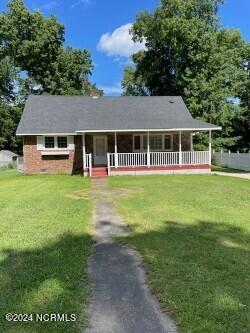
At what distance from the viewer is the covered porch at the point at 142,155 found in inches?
904

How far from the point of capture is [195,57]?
3497 centimetres

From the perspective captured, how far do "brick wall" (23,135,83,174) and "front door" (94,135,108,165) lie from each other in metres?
0.94

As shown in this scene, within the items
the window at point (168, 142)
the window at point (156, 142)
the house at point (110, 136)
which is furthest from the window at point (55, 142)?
the window at point (168, 142)

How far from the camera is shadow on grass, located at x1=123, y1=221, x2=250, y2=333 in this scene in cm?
409

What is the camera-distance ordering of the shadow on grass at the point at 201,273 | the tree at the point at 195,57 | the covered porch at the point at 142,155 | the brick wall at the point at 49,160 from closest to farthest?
the shadow on grass at the point at 201,273
the covered porch at the point at 142,155
the brick wall at the point at 49,160
the tree at the point at 195,57

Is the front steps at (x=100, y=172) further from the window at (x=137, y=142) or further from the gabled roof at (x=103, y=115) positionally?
the window at (x=137, y=142)

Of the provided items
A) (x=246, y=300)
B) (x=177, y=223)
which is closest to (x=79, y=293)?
(x=246, y=300)

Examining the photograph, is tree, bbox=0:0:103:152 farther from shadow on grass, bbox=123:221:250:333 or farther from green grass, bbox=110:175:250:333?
shadow on grass, bbox=123:221:250:333

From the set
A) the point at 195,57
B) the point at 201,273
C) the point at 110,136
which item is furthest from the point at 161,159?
the point at 201,273

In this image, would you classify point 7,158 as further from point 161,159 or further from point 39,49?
point 161,159

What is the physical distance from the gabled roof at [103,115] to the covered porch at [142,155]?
709 millimetres

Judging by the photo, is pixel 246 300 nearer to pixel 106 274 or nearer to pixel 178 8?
pixel 106 274

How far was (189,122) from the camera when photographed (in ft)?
81.0

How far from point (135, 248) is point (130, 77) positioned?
4246 centimetres
